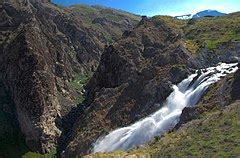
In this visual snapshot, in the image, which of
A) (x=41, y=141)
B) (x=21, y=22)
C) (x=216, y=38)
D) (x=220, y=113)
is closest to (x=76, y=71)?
(x=21, y=22)

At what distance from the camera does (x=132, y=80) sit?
377 ft

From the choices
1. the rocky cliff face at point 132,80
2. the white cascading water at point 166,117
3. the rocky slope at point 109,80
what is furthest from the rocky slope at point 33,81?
Result: the white cascading water at point 166,117

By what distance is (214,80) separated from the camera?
92.6 metres

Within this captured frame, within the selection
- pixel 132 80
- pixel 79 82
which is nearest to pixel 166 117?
pixel 132 80

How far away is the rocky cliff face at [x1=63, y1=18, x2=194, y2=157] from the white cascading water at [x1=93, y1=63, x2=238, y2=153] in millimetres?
2802

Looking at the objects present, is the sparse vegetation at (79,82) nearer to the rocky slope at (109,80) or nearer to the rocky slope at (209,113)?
the rocky slope at (109,80)

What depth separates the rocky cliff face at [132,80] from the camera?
102188 millimetres

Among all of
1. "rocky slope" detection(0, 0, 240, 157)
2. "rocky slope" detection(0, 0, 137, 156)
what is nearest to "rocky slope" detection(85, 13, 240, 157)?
"rocky slope" detection(0, 0, 240, 157)

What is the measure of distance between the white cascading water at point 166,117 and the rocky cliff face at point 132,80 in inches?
110

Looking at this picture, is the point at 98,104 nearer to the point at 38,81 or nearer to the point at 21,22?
the point at 38,81

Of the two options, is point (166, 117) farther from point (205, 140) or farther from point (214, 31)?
point (214, 31)

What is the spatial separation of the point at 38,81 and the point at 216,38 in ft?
163

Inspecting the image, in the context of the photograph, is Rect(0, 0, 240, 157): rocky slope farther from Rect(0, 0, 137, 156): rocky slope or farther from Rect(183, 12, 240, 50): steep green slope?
Rect(0, 0, 137, 156): rocky slope

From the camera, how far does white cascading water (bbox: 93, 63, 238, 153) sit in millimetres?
89688
